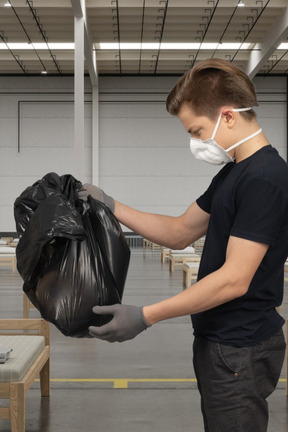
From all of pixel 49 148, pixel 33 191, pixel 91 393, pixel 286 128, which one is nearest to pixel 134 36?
pixel 49 148

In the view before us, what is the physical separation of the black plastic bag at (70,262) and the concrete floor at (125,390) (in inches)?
76.8

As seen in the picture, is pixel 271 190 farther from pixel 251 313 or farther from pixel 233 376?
pixel 233 376

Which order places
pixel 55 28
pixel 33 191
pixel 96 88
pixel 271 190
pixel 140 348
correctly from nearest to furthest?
pixel 271 190 < pixel 33 191 < pixel 140 348 < pixel 55 28 < pixel 96 88

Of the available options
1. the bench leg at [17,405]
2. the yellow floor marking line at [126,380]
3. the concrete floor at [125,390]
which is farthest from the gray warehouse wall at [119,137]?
the bench leg at [17,405]

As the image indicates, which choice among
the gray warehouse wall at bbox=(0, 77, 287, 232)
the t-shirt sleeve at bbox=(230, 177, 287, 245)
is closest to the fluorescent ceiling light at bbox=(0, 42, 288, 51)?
the gray warehouse wall at bbox=(0, 77, 287, 232)

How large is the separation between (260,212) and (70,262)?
2.12 feet

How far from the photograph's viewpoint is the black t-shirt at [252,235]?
1.47m

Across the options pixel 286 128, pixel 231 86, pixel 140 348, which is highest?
pixel 286 128

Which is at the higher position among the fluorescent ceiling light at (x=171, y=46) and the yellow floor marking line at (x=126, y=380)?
the fluorescent ceiling light at (x=171, y=46)

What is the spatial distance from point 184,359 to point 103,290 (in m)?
3.57

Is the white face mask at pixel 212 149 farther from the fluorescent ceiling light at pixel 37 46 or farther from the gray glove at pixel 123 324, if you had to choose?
the fluorescent ceiling light at pixel 37 46

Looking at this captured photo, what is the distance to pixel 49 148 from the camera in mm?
23188

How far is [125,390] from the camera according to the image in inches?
167

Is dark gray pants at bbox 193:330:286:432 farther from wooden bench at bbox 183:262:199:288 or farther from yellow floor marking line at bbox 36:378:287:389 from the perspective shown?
wooden bench at bbox 183:262:199:288
